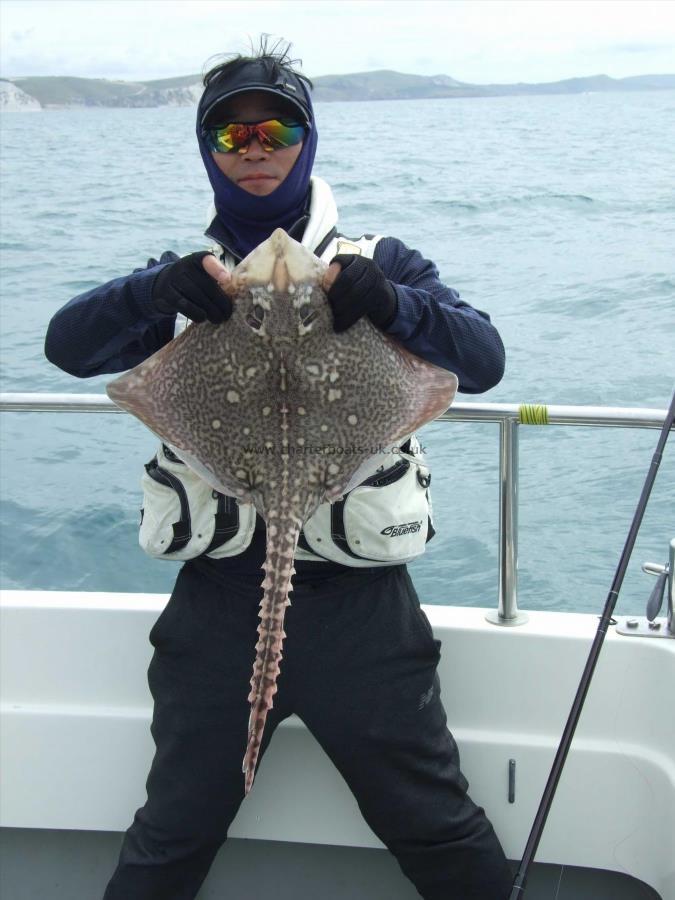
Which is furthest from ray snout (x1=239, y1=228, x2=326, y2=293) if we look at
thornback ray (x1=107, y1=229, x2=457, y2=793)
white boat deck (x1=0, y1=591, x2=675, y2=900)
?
white boat deck (x1=0, y1=591, x2=675, y2=900)

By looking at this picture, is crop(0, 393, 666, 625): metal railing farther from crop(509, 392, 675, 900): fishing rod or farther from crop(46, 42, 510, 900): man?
crop(46, 42, 510, 900): man

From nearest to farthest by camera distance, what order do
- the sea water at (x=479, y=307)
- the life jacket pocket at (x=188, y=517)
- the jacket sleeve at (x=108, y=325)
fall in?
1. the jacket sleeve at (x=108, y=325)
2. the life jacket pocket at (x=188, y=517)
3. the sea water at (x=479, y=307)

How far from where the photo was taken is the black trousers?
237 centimetres

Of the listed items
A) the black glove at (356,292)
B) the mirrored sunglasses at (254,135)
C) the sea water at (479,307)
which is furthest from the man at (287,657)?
the sea water at (479,307)

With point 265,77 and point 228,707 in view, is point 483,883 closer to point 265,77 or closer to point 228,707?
point 228,707

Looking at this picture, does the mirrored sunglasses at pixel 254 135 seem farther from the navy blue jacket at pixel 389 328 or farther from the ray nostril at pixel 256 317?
the ray nostril at pixel 256 317

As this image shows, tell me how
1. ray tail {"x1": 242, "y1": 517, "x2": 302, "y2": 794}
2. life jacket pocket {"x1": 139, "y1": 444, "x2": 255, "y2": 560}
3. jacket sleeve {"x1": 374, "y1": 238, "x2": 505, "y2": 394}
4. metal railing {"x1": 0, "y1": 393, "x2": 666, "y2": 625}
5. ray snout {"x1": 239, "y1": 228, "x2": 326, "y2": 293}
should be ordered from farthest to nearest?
1. metal railing {"x1": 0, "y1": 393, "x2": 666, "y2": 625}
2. life jacket pocket {"x1": 139, "y1": 444, "x2": 255, "y2": 560}
3. jacket sleeve {"x1": 374, "y1": 238, "x2": 505, "y2": 394}
4. ray snout {"x1": 239, "y1": 228, "x2": 326, "y2": 293}
5. ray tail {"x1": 242, "y1": 517, "x2": 302, "y2": 794}

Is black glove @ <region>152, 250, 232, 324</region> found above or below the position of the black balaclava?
below

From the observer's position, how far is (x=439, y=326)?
219 cm

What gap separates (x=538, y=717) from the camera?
2.83 m

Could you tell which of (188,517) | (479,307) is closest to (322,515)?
(188,517)

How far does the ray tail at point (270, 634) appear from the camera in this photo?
1825 mm

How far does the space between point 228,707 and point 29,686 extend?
3.26 ft

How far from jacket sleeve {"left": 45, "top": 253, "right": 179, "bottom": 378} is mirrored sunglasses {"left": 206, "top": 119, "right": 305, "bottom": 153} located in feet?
1.09
